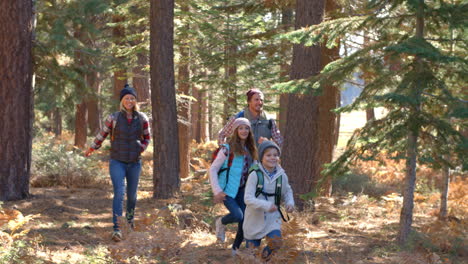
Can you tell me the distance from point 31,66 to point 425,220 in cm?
874

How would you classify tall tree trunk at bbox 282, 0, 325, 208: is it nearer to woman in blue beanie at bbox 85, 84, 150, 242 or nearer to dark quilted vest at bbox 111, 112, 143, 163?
woman in blue beanie at bbox 85, 84, 150, 242

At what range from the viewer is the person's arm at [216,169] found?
5.99 m

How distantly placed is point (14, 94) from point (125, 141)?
333 cm

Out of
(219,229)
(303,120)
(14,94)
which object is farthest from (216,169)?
(14,94)

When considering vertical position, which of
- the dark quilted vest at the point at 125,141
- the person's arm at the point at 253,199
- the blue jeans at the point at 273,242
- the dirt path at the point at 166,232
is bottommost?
the dirt path at the point at 166,232

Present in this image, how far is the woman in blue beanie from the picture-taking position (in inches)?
280

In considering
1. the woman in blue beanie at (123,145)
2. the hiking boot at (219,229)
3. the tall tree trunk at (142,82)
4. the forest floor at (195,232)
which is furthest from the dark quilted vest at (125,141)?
the tall tree trunk at (142,82)

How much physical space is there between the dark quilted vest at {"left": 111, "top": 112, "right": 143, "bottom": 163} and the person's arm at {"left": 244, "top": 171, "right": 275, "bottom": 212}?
246 centimetres

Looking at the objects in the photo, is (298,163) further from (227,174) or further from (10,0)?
(10,0)

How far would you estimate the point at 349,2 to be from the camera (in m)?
11.6

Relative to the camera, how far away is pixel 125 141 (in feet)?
23.5

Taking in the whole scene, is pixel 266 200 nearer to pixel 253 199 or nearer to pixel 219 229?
pixel 253 199

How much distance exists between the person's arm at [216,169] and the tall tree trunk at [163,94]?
16.5 ft

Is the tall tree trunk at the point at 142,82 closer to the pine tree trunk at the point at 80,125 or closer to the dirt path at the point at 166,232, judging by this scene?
the dirt path at the point at 166,232
